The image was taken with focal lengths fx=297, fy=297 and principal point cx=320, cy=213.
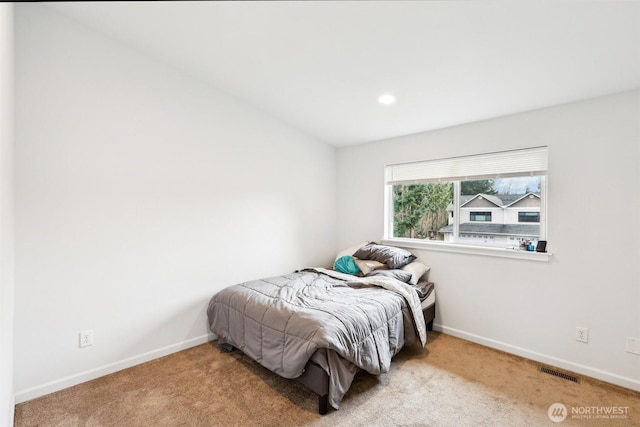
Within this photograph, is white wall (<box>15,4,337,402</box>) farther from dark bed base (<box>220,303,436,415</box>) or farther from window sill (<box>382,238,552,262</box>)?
window sill (<box>382,238,552,262</box>)

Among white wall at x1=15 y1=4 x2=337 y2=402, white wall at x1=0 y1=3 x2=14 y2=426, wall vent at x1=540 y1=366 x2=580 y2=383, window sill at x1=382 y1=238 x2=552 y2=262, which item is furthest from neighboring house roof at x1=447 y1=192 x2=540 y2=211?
white wall at x1=0 y1=3 x2=14 y2=426

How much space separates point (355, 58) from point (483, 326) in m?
2.53

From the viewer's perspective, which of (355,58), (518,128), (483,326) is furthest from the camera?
(483,326)

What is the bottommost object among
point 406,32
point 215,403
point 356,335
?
point 215,403

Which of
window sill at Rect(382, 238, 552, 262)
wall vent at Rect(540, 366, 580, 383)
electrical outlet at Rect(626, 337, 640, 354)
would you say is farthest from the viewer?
window sill at Rect(382, 238, 552, 262)

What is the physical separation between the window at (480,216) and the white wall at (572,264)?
1.25 ft

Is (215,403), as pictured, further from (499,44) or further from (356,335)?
(499,44)

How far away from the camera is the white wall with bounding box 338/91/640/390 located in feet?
6.76

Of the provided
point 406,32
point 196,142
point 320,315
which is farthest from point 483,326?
point 196,142

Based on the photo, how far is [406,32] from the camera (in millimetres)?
1732

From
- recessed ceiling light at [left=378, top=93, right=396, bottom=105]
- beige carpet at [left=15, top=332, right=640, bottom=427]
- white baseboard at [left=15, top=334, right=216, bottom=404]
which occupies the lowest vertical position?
beige carpet at [left=15, top=332, right=640, bottom=427]

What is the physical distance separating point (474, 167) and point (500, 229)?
0.62 m

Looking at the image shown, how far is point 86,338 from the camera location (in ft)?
6.83

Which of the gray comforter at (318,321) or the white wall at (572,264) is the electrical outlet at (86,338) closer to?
the gray comforter at (318,321)
